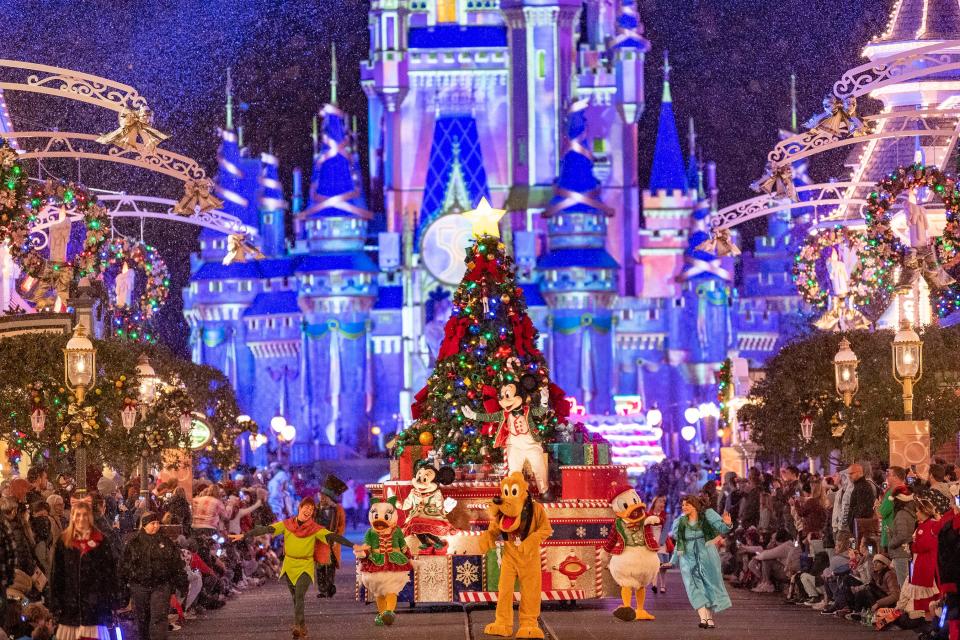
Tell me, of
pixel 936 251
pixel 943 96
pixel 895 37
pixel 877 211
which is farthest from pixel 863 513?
pixel 895 37

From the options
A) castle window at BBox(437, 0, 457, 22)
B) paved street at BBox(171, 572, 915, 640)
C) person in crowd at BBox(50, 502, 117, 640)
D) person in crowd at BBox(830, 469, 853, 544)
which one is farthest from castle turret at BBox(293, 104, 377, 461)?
person in crowd at BBox(50, 502, 117, 640)

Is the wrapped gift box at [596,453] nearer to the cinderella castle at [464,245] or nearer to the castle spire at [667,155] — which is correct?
the cinderella castle at [464,245]

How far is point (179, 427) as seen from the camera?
31.3m

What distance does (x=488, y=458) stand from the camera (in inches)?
821

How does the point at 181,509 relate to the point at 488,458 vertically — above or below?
below

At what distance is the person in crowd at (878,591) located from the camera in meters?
16.2

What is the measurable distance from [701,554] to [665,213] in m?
73.7

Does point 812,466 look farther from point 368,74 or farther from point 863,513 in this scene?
point 368,74

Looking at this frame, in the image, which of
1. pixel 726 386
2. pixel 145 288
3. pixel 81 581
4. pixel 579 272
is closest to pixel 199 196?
pixel 81 581

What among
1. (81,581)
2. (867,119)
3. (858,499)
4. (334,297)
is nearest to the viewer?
(81,581)

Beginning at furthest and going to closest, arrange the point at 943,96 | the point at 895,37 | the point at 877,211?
the point at 895,37 < the point at 943,96 < the point at 877,211

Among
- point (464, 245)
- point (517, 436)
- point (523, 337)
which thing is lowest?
point (517, 436)

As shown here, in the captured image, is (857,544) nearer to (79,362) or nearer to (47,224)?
(79,362)

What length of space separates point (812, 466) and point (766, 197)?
10105mm
